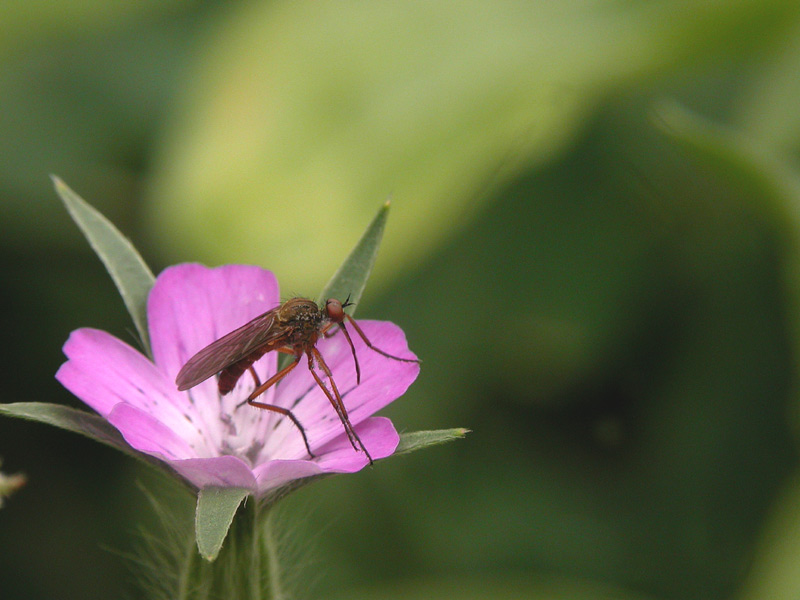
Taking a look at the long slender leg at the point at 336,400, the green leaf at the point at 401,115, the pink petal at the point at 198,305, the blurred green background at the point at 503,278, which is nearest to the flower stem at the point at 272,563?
the long slender leg at the point at 336,400

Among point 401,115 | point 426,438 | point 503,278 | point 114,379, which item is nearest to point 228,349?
point 114,379

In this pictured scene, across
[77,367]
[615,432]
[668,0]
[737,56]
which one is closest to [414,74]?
[668,0]

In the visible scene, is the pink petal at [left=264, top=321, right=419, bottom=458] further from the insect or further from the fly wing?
the fly wing

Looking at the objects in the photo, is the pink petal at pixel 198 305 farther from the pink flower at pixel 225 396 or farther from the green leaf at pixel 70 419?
the green leaf at pixel 70 419

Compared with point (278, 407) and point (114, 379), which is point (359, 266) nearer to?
point (278, 407)

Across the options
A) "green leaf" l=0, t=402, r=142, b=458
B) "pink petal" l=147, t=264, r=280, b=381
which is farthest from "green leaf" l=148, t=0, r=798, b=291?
"green leaf" l=0, t=402, r=142, b=458

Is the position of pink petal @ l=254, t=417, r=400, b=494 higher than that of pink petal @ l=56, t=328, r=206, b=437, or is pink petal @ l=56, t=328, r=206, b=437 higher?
pink petal @ l=56, t=328, r=206, b=437

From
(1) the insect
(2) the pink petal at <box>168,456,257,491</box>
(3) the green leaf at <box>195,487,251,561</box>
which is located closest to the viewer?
(3) the green leaf at <box>195,487,251,561</box>

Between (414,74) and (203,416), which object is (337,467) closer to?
(203,416)
